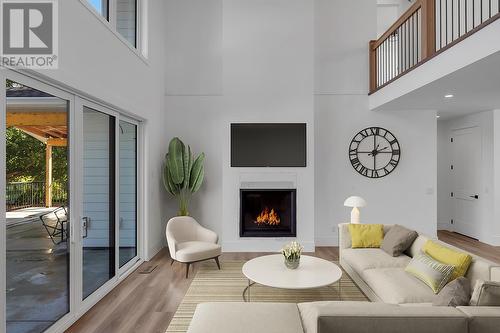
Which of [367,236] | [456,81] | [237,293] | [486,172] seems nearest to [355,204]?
[367,236]

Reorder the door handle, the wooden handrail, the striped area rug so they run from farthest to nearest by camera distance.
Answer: the wooden handrail → the striped area rug → the door handle

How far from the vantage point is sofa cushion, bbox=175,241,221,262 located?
158 inches

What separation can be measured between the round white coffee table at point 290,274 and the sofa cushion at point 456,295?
1.04 meters

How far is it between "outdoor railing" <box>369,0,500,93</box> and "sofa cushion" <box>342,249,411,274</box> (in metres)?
2.44

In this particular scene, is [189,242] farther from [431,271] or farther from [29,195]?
[431,271]

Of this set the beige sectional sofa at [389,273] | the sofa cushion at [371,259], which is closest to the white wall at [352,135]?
the beige sectional sofa at [389,273]

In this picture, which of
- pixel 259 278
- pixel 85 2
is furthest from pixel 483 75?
pixel 85 2

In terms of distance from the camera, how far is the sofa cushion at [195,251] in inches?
158

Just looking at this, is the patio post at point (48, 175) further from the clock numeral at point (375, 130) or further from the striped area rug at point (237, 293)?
the clock numeral at point (375, 130)

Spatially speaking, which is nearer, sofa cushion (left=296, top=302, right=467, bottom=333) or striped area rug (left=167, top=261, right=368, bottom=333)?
sofa cushion (left=296, top=302, right=467, bottom=333)

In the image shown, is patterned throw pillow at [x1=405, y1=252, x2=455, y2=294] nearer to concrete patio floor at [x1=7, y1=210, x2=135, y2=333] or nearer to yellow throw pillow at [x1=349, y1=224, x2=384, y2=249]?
yellow throw pillow at [x1=349, y1=224, x2=384, y2=249]

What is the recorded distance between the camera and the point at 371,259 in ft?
11.4

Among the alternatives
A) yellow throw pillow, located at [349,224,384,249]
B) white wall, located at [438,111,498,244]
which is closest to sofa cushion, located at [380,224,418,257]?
yellow throw pillow, located at [349,224,384,249]

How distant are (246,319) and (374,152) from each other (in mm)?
4485
